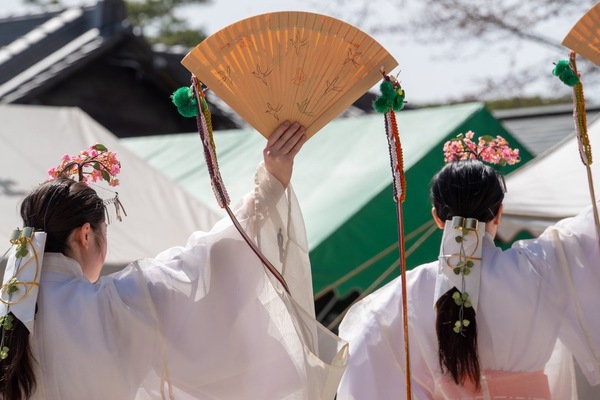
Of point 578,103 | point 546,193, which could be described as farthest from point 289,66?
point 546,193

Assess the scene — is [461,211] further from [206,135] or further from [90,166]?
[90,166]

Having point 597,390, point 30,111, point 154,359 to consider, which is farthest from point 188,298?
point 30,111

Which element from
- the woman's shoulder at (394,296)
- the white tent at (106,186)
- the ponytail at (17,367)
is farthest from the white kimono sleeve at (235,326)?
the white tent at (106,186)

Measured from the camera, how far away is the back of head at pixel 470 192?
10.0 feet

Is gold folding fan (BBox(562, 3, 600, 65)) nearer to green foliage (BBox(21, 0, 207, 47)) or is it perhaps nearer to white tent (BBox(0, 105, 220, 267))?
white tent (BBox(0, 105, 220, 267))

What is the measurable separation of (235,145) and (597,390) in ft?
12.3

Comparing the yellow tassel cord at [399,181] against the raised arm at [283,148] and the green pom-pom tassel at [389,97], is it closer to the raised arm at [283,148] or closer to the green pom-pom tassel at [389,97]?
the green pom-pom tassel at [389,97]

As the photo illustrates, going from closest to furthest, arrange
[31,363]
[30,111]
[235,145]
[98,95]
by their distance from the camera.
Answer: [31,363], [30,111], [235,145], [98,95]

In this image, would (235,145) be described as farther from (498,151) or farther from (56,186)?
(56,186)

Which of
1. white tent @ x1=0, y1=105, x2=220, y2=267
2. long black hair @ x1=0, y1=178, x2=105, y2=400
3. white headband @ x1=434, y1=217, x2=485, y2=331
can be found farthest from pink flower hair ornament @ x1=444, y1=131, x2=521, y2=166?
white tent @ x1=0, y1=105, x2=220, y2=267

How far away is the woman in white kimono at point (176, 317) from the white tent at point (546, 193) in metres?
1.97

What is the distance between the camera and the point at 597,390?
3371mm

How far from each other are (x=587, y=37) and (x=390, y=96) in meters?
0.75

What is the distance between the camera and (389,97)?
8.91 ft
